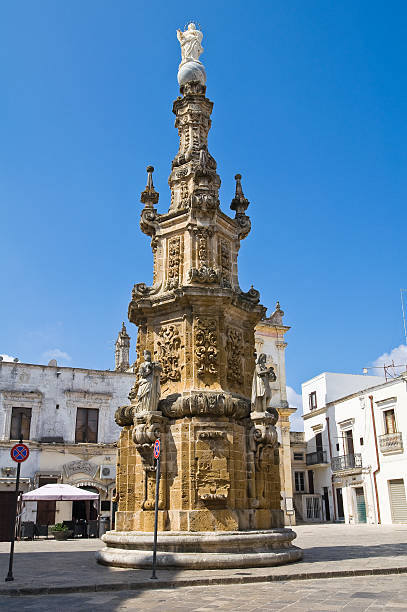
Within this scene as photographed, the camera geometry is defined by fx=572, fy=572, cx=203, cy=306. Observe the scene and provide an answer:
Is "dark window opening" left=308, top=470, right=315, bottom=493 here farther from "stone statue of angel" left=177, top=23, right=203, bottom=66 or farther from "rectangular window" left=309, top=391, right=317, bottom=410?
"stone statue of angel" left=177, top=23, right=203, bottom=66

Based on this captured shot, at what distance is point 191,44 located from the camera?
17.0m

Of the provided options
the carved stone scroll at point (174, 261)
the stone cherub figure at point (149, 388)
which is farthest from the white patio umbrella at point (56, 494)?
the carved stone scroll at point (174, 261)

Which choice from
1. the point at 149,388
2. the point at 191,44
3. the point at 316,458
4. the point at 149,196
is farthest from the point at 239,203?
the point at 316,458

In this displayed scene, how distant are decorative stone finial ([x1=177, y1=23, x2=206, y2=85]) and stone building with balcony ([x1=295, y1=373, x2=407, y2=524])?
20470mm

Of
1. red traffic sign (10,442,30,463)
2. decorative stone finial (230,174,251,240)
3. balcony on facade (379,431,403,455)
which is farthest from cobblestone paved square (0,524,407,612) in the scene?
balcony on facade (379,431,403,455)

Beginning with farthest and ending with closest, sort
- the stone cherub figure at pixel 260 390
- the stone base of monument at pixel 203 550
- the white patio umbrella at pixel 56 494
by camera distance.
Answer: the white patio umbrella at pixel 56 494 < the stone cherub figure at pixel 260 390 < the stone base of monument at pixel 203 550

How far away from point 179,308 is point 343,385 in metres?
31.4

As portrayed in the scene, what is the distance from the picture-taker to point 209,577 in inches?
372

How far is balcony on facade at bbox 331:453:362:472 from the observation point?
113 feet

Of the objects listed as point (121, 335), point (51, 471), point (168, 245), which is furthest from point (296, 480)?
point (168, 245)

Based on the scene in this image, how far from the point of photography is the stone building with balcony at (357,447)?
30.9m

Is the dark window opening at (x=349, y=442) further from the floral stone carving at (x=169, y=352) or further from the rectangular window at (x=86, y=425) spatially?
the floral stone carving at (x=169, y=352)

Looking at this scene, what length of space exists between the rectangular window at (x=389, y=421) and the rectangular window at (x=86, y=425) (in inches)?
626

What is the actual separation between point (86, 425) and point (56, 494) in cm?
727
